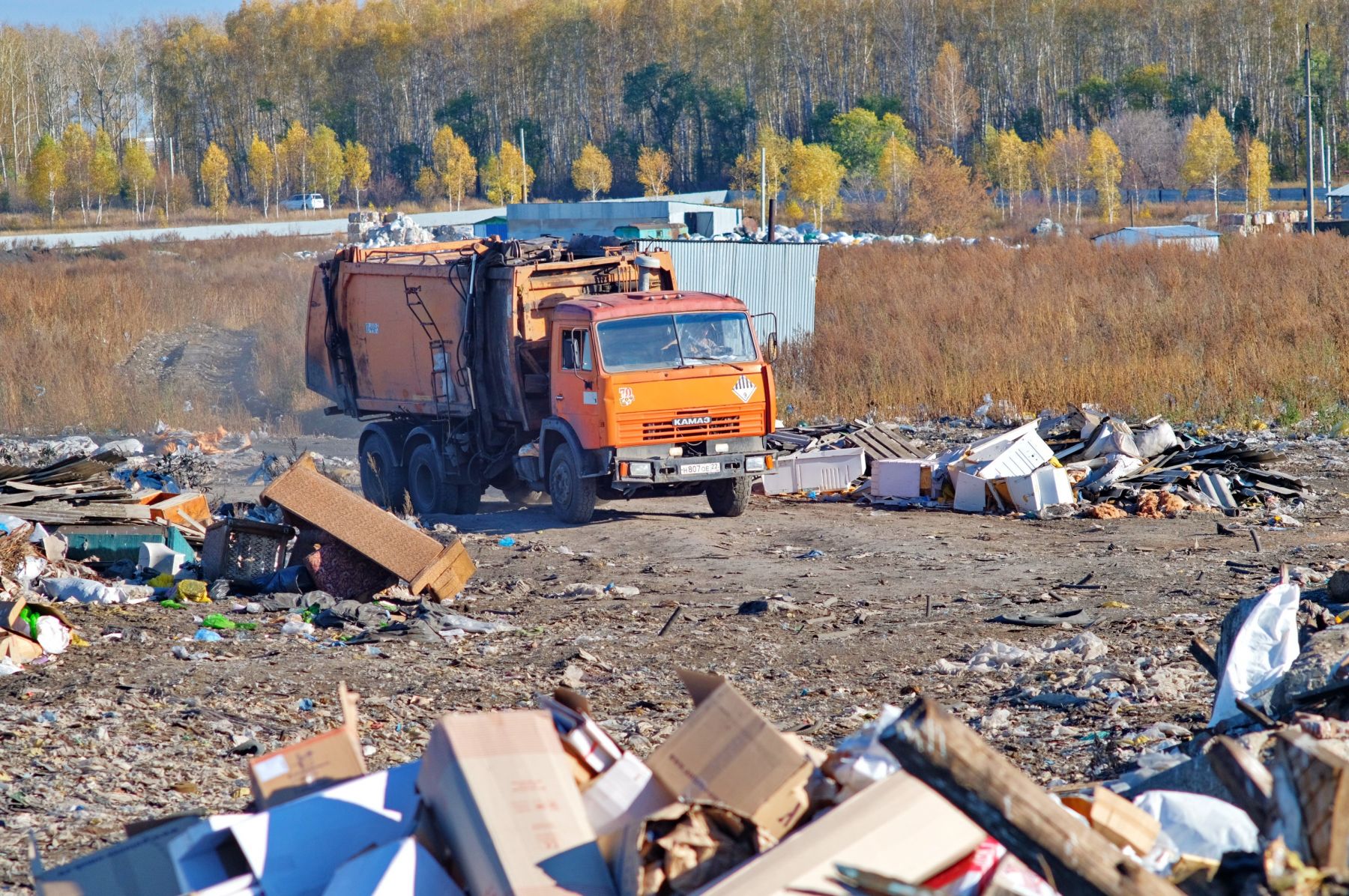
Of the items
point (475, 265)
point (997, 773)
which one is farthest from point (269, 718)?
point (475, 265)

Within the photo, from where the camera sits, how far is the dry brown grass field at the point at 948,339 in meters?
19.1

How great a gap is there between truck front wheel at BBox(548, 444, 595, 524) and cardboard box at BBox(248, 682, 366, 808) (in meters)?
8.56

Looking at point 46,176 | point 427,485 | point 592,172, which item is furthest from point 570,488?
point 592,172

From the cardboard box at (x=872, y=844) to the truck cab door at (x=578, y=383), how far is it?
9047 mm

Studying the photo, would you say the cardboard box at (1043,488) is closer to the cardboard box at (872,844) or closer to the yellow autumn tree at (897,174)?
the cardboard box at (872,844)

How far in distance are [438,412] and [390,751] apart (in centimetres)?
843

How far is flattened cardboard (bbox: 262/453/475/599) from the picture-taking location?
9.60 metres

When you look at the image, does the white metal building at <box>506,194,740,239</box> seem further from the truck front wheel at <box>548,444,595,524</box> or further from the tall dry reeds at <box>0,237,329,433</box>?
the truck front wheel at <box>548,444,595,524</box>

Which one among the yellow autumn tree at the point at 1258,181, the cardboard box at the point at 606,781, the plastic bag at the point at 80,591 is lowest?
the plastic bag at the point at 80,591

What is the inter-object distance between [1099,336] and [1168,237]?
12.6m

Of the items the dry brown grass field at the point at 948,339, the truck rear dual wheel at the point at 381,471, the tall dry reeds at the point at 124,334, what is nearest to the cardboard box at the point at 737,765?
the truck rear dual wheel at the point at 381,471

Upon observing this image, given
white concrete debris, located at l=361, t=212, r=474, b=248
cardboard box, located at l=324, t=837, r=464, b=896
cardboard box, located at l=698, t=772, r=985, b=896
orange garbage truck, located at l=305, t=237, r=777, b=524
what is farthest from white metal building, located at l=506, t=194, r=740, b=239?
cardboard box, located at l=698, t=772, r=985, b=896

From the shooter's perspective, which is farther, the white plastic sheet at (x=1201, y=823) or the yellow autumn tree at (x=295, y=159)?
the yellow autumn tree at (x=295, y=159)

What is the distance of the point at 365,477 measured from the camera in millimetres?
15586
